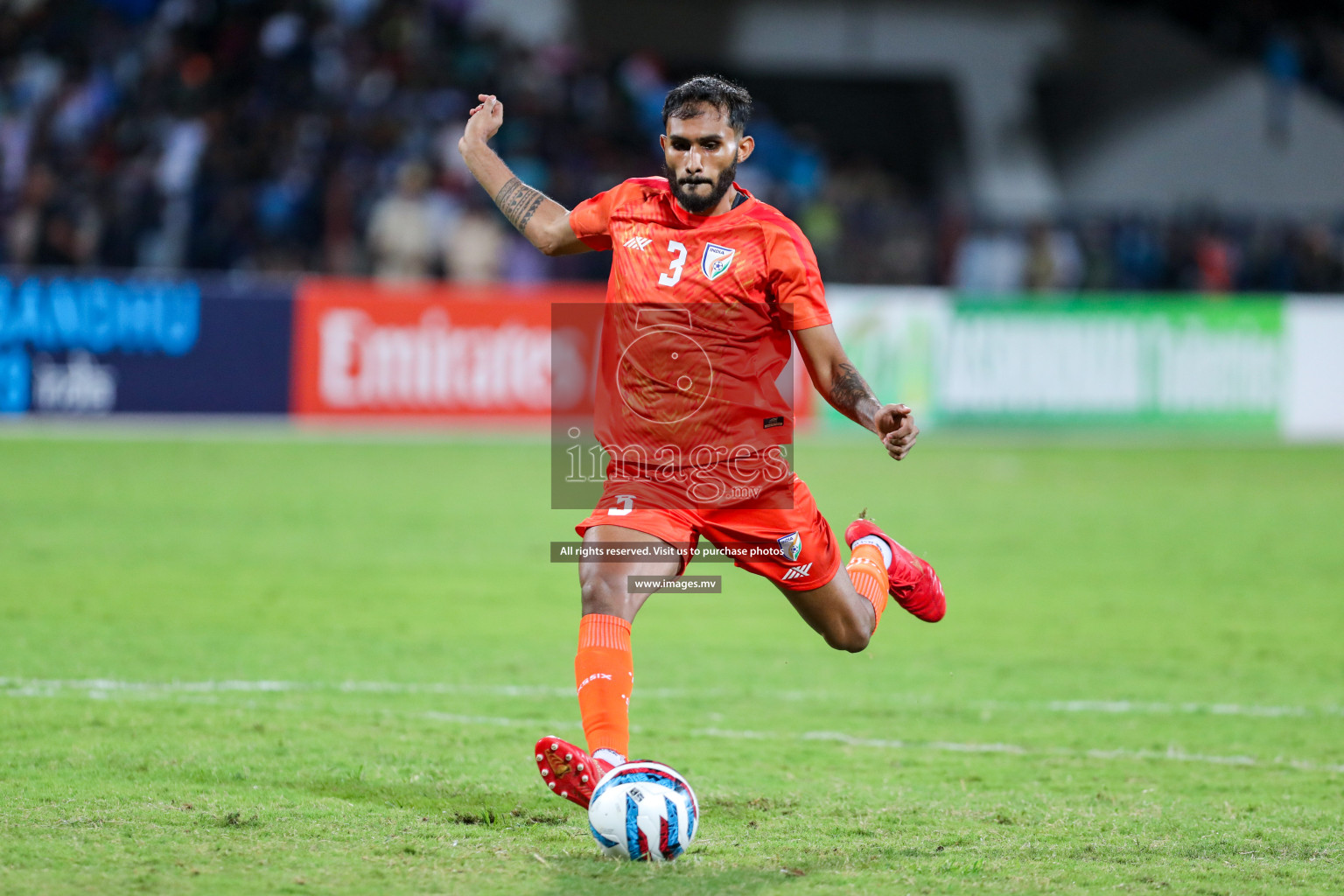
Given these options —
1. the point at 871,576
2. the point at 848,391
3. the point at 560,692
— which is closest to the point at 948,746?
the point at 871,576

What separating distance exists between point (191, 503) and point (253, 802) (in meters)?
8.26

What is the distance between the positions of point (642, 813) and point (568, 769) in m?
0.24

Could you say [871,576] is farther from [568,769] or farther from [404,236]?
[404,236]

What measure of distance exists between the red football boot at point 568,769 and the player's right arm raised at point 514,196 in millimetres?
1701

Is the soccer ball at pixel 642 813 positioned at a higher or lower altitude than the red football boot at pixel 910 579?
lower

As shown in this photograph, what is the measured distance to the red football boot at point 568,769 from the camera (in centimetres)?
449

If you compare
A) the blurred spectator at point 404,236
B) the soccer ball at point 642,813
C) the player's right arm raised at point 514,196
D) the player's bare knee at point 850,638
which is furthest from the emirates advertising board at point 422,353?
the soccer ball at point 642,813

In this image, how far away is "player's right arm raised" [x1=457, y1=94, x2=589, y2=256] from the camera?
547 cm

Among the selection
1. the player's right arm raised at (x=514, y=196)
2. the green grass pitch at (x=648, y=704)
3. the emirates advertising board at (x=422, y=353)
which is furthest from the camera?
the emirates advertising board at (x=422, y=353)

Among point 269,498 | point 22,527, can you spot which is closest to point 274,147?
point 269,498

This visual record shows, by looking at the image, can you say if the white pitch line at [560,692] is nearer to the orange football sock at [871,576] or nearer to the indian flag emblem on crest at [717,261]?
the orange football sock at [871,576]

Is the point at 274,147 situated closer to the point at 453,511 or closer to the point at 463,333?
the point at 463,333

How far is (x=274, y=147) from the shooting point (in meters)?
20.2

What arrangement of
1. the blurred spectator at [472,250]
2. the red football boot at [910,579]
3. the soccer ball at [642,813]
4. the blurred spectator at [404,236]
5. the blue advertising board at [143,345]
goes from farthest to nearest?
the blurred spectator at [472,250] → the blurred spectator at [404,236] → the blue advertising board at [143,345] → the red football boot at [910,579] → the soccer ball at [642,813]
